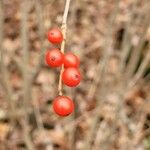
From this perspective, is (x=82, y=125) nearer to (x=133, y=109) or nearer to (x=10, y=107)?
(x=133, y=109)

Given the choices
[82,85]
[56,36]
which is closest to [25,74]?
[82,85]

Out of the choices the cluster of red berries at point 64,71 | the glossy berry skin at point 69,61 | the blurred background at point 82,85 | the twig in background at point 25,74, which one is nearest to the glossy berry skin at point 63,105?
the cluster of red berries at point 64,71

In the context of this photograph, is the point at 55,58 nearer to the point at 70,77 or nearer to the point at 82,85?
the point at 70,77

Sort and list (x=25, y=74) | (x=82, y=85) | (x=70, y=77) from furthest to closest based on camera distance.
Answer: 1. (x=82, y=85)
2. (x=25, y=74)
3. (x=70, y=77)

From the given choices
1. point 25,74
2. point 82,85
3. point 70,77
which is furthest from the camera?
point 82,85

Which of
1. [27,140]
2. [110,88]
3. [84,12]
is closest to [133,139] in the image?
[110,88]

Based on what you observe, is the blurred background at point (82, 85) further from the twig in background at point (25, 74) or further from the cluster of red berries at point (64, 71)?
the cluster of red berries at point (64, 71)

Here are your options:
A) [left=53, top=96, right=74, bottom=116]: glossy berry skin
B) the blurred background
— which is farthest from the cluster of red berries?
the blurred background
